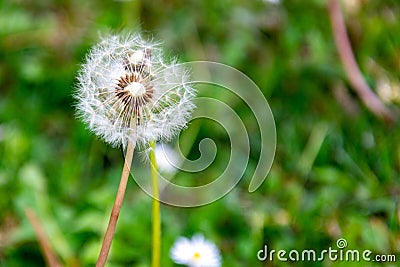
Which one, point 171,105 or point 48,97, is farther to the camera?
point 48,97

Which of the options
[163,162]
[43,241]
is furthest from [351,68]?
[43,241]

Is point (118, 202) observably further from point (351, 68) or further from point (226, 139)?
point (351, 68)

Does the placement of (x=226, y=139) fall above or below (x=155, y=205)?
above

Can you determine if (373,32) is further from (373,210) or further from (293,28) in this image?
(373,210)

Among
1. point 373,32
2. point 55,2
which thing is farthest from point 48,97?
point 373,32

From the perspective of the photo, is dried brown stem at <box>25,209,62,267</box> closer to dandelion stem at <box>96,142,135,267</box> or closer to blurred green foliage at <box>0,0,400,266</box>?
blurred green foliage at <box>0,0,400,266</box>
